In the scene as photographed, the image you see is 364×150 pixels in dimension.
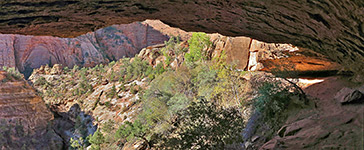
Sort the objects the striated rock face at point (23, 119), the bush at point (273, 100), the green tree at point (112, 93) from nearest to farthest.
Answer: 1. the bush at point (273, 100)
2. the striated rock face at point (23, 119)
3. the green tree at point (112, 93)

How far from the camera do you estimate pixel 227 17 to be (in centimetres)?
773

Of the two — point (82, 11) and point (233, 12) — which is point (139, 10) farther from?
point (233, 12)

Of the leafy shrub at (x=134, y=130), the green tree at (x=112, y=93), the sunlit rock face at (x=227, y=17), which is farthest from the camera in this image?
the green tree at (x=112, y=93)

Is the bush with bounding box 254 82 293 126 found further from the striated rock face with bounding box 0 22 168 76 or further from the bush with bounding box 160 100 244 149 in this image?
the striated rock face with bounding box 0 22 168 76

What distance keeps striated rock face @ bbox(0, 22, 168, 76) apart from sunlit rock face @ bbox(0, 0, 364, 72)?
206 feet

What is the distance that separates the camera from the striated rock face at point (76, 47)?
6225 centimetres

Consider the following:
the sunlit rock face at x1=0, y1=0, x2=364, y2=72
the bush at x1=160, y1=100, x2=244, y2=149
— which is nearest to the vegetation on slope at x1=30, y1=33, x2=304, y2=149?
the bush at x1=160, y1=100, x2=244, y2=149

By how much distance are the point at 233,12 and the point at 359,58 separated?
356cm

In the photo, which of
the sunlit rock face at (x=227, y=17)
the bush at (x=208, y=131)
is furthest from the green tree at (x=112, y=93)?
the sunlit rock face at (x=227, y=17)

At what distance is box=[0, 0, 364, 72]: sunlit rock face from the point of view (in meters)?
5.40

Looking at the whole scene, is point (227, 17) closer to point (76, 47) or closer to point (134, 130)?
point (134, 130)

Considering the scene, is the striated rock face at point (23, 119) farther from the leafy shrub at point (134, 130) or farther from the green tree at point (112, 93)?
the leafy shrub at point (134, 130)

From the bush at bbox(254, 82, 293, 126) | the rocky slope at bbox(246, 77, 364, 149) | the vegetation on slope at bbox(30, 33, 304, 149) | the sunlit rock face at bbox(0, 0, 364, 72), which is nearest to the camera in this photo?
the sunlit rock face at bbox(0, 0, 364, 72)

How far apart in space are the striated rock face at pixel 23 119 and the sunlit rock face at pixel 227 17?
3272cm
